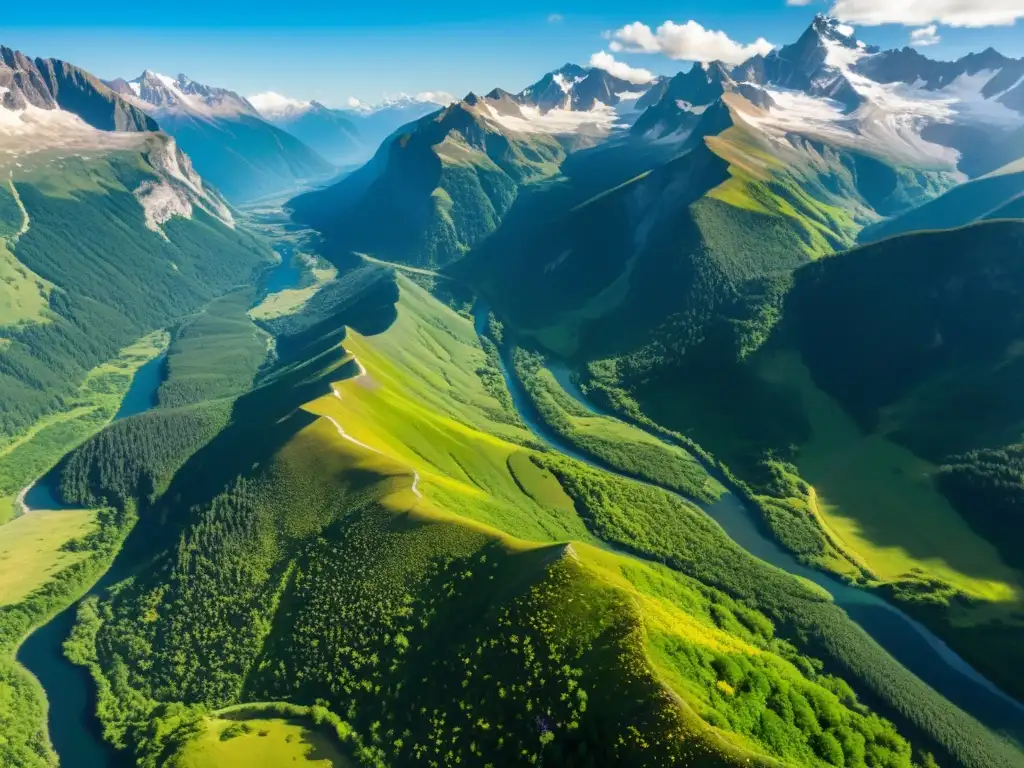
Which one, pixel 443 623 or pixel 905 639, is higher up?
pixel 443 623

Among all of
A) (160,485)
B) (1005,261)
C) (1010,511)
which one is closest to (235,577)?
(160,485)

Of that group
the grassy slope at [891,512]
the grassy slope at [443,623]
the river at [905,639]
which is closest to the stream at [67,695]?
the grassy slope at [443,623]

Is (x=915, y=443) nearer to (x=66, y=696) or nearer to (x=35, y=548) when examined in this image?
(x=66, y=696)

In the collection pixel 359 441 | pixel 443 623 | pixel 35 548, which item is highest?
pixel 359 441

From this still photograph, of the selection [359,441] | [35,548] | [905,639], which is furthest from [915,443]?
[35,548]

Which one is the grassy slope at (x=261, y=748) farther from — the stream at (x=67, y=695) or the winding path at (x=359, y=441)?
the winding path at (x=359, y=441)

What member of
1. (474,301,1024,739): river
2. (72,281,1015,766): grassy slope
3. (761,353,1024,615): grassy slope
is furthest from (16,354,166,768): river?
(761,353,1024,615): grassy slope

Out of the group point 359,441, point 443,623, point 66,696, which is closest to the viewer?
point 443,623
